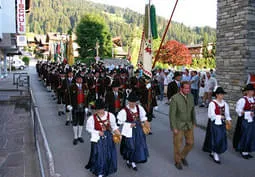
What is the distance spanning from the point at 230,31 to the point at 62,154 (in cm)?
660

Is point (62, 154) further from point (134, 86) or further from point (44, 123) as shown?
point (134, 86)

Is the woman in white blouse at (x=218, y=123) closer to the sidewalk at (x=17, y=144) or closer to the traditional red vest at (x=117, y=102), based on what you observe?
the traditional red vest at (x=117, y=102)

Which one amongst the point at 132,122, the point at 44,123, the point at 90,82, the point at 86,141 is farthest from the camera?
the point at 90,82

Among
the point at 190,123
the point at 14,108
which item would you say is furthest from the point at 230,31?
the point at 14,108

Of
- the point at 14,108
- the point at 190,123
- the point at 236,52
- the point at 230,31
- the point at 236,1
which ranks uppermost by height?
the point at 236,1

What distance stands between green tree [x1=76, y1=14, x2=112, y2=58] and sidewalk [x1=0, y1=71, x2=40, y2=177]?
123 feet

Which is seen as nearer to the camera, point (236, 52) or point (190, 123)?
point (190, 123)

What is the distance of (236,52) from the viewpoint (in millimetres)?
9156

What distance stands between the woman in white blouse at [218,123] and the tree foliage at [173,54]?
1532 inches

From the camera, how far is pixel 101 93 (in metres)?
13.2

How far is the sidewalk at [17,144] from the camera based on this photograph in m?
6.01

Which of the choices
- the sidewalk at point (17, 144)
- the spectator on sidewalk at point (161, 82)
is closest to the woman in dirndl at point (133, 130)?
the sidewalk at point (17, 144)

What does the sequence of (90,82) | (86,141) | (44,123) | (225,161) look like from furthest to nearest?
1. (90,82)
2. (44,123)
3. (86,141)
4. (225,161)

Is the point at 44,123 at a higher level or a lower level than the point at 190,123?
lower
